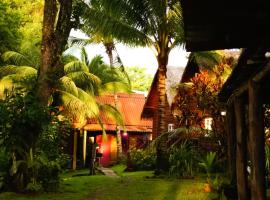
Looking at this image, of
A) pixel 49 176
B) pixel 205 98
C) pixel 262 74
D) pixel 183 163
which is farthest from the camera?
pixel 205 98

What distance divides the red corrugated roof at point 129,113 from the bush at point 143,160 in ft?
25.0

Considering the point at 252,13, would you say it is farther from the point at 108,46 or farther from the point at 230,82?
the point at 108,46

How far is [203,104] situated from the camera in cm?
1708

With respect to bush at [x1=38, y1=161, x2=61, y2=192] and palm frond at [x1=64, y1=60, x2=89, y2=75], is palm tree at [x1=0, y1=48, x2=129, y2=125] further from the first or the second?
bush at [x1=38, y1=161, x2=61, y2=192]

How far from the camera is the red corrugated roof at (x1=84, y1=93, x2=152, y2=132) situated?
30844 millimetres

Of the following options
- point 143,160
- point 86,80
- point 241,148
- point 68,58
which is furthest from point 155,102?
point 241,148

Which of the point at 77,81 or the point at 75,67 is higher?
the point at 75,67

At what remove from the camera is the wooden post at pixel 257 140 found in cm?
552

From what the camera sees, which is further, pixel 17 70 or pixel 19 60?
pixel 19 60

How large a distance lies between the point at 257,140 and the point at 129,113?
27.7 metres

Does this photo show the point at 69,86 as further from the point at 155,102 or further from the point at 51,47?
the point at 155,102

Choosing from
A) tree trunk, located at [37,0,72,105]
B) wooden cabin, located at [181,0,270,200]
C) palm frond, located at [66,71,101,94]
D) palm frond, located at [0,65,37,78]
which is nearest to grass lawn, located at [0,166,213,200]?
tree trunk, located at [37,0,72,105]

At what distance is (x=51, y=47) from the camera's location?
12.1 meters

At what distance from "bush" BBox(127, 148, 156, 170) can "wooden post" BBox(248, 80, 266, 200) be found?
48.6 ft
